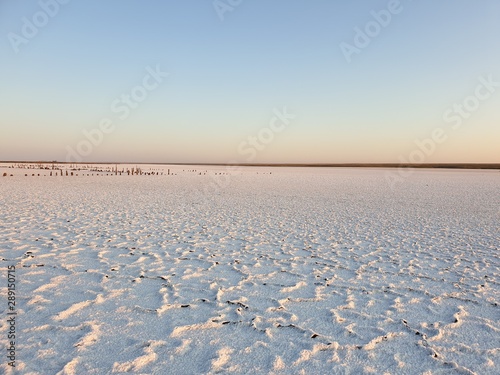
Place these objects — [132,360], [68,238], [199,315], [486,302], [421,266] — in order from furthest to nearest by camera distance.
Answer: [68,238], [421,266], [486,302], [199,315], [132,360]

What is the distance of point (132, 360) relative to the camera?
10.7ft

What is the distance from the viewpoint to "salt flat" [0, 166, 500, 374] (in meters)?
3.36

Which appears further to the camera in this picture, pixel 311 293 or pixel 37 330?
pixel 311 293

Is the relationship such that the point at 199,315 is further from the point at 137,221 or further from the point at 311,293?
the point at 137,221

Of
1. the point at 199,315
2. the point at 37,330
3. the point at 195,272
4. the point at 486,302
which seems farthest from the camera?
the point at 195,272

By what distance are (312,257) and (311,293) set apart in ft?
6.52

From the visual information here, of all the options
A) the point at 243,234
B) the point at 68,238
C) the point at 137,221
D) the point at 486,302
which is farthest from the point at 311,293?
the point at 137,221

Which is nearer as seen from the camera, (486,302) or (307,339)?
(307,339)

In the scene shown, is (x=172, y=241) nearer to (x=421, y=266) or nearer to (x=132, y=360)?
(x=132, y=360)

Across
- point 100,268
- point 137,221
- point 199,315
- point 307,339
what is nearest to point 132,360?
point 199,315

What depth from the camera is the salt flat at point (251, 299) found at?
11.0 ft

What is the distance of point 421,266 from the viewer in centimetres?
646

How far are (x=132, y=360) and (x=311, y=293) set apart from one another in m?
2.78

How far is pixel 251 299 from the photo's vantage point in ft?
15.7
